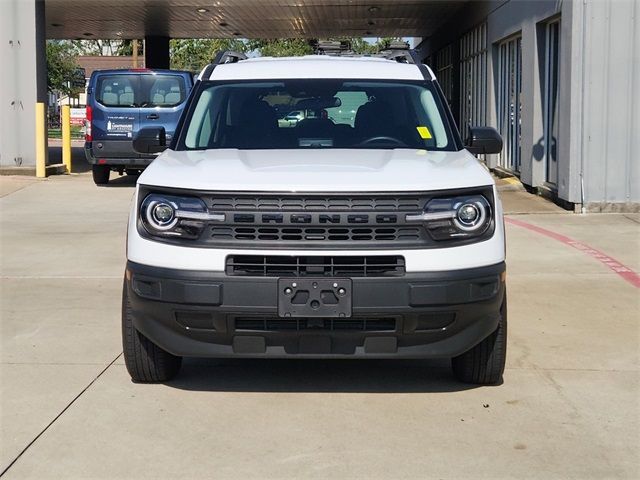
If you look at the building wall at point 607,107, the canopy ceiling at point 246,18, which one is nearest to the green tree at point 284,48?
the canopy ceiling at point 246,18

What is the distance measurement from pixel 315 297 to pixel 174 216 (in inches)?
32.5

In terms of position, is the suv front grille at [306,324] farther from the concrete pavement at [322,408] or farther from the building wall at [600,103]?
the building wall at [600,103]

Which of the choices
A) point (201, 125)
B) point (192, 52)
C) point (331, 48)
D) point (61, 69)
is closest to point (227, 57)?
point (201, 125)

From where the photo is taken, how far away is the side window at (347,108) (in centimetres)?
609

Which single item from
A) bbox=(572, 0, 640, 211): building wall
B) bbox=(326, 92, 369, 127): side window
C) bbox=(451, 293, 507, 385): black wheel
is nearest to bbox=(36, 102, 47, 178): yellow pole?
bbox=(572, 0, 640, 211): building wall

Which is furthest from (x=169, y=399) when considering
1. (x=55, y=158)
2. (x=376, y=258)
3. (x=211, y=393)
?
(x=55, y=158)

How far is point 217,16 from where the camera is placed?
1077 inches

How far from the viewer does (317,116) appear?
19.9ft

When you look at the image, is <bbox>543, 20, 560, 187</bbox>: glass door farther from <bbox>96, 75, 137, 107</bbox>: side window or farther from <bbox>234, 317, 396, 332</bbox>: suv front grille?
<bbox>234, 317, 396, 332</bbox>: suv front grille

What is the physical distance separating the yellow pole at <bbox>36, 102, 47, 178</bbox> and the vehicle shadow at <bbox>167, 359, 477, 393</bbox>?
45.8 feet

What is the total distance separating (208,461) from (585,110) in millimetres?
10264

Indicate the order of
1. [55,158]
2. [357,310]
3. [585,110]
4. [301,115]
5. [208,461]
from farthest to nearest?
[55,158], [585,110], [301,115], [357,310], [208,461]

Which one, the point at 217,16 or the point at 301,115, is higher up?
the point at 217,16

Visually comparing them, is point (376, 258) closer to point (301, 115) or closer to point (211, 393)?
point (211, 393)
